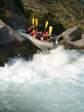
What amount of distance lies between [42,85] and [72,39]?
6986mm

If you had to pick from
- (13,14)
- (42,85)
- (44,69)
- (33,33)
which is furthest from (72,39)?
(42,85)

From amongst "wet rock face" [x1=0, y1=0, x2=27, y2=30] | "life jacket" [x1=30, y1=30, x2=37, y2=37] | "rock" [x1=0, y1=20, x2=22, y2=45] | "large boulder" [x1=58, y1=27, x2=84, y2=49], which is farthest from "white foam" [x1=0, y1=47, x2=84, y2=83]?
"wet rock face" [x1=0, y1=0, x2=27, y2=30]

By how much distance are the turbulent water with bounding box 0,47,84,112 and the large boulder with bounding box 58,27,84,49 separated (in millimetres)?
2900

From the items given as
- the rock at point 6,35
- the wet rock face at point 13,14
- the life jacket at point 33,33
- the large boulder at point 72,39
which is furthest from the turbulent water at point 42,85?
the wet rock face at point 13,14

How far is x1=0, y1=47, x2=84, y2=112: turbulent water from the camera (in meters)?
8.91

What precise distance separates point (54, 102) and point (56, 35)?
8.85 m

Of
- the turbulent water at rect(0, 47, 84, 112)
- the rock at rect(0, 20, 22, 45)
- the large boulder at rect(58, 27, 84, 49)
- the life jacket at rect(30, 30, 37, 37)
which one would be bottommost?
the large boulder at rect(58, 27, 84, 49)

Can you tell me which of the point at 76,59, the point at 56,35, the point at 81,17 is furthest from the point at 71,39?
the point at 81,17

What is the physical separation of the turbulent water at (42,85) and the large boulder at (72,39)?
9.51ft

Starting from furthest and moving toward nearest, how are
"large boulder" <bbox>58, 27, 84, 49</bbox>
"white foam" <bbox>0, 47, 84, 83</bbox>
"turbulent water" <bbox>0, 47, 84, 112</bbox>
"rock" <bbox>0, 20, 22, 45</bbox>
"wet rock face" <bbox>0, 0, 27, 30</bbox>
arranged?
"large boulder" <bbox>58, 27, 84, 49</bbox> → "wet rock face" <bbox>0, 0, 27, 30</bbox> → "rock" <bbox>0, 20, 22, 45</bbox> → "white foam" <bbox>0, 47, 84, 83</bbox> → "turbulent water" <bbox>0, 47, 84, 112</bbox>

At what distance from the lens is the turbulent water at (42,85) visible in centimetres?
891

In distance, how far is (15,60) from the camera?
11961 millimetres

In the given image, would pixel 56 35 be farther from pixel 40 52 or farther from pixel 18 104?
pixel 18 104

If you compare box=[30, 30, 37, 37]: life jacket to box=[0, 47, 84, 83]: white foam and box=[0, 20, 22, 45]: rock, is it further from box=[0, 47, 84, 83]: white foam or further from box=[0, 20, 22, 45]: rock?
box=[0, 20, 22, 45]: rock
